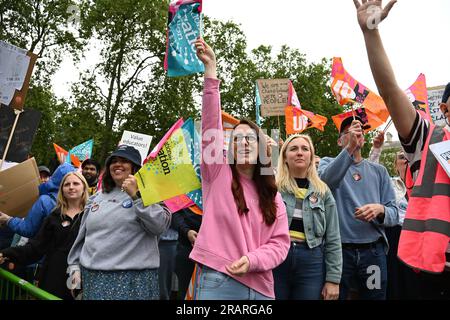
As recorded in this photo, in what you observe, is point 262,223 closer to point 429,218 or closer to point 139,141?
point 429,218

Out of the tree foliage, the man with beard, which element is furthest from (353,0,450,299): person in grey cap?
the tree foliage

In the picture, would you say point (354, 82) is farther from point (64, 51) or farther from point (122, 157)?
point (64, 51)

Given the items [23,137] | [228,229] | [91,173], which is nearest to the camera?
[228,229]

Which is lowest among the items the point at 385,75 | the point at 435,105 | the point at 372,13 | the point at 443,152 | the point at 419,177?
the point at 419,177

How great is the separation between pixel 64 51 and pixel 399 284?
19.5 meters

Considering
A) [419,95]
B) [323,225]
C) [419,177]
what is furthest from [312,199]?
[419,95]

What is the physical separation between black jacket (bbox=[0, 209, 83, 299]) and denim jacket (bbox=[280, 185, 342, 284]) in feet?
6.14

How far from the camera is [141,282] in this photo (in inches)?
133

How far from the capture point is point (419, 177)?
212 centimetres

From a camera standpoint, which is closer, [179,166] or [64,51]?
[179,166]

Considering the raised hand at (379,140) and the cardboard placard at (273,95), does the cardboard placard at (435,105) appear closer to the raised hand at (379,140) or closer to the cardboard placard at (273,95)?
the raised hand at (379,140)

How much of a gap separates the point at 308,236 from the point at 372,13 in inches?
69.8

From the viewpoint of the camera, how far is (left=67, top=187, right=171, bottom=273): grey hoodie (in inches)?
131
